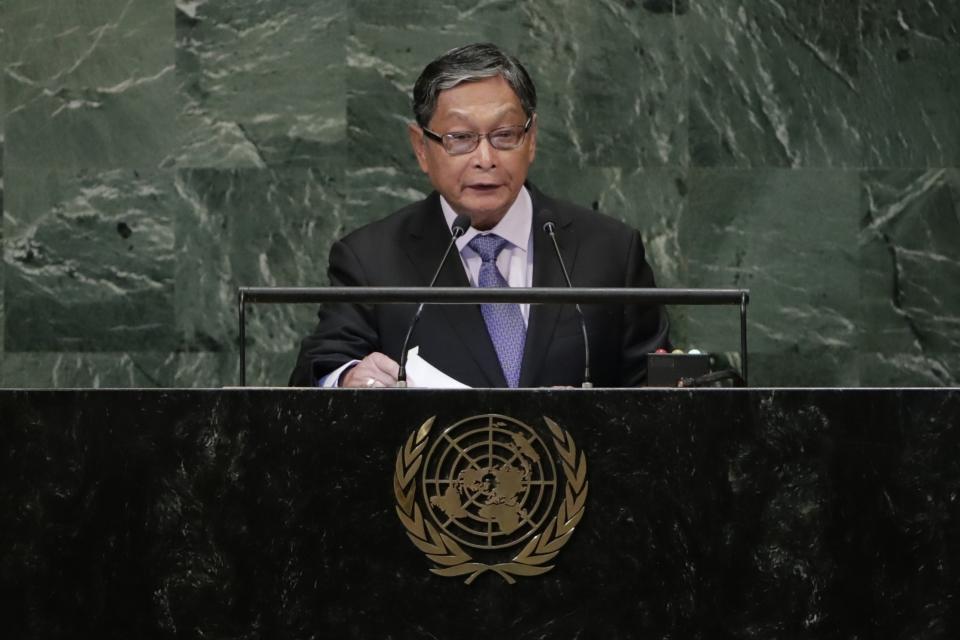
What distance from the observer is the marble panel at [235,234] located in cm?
535

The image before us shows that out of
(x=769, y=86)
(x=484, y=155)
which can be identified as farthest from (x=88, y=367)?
(x=769, y=86)

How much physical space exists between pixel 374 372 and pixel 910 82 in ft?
9.68

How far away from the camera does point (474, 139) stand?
391 centimetres

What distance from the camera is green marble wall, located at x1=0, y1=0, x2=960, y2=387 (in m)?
5.37

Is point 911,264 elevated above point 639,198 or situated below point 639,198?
below

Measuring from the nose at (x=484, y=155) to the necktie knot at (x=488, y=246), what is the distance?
183 millimetres

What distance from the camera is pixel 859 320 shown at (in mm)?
5414

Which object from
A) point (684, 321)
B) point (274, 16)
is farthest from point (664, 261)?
point (274, 16)

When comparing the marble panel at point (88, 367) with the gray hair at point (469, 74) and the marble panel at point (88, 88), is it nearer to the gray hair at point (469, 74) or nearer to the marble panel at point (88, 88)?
the marble panel at point (88, 88)

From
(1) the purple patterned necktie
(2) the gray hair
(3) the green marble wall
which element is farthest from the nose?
(3) the green marble wall

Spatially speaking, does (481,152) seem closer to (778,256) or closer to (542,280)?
(542,280)
